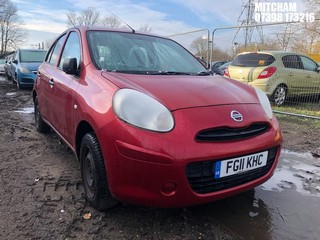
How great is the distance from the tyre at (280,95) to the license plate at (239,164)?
603cm

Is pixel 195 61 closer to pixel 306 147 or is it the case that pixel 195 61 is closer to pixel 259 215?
pixel 259 215

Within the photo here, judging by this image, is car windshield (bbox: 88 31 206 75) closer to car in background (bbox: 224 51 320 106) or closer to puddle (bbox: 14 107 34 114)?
puddle (bbox: 14 107 34 114)

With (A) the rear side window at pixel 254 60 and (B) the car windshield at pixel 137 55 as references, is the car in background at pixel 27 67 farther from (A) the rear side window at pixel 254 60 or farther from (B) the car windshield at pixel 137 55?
(B) the car windshield at pixel 137 55

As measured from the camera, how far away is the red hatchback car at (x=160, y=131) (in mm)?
2178

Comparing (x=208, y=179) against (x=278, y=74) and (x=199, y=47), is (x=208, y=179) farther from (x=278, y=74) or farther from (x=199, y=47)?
(x=199, y=47)

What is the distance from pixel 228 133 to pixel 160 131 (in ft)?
1.69

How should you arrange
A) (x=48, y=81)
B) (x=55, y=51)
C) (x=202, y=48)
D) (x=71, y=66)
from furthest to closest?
(x=202, y=48) → (x=55, y=51) → (x=48, y=81) → (x=71, y=66)

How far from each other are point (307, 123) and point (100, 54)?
196 inches

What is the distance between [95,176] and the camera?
98.8 inches

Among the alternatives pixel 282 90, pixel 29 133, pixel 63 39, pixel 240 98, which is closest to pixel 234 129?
pixel 240 98

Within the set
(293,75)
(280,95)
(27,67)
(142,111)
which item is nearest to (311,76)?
(293,75)

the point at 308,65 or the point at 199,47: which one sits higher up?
the point at 199,47

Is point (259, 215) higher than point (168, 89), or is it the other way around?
point (168, 89)

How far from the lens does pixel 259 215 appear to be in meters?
2.78
